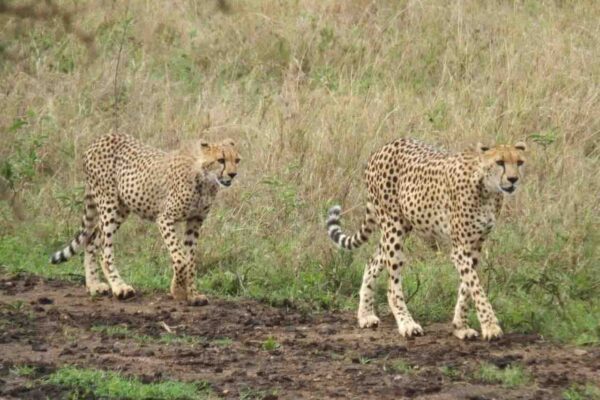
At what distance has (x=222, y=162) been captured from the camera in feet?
26.8

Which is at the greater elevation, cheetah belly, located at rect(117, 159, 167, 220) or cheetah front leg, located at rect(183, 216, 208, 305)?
cheetah belly, located at rect(117, 159, 167, 220)

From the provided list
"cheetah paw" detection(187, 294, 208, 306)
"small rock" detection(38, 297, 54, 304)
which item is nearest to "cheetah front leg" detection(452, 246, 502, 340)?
"cheetah paw" detection(187, 294, 208, 306)

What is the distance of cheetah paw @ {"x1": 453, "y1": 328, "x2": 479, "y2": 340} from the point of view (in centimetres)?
739

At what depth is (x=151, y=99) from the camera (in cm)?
1206

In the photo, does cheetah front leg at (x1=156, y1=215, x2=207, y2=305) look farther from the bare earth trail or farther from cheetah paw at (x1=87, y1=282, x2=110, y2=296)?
cheetah paw at (x1=87, y1=282, x2=110, y2=296)

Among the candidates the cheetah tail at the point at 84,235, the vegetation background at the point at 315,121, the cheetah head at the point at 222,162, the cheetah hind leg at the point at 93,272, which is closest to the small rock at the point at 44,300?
the cheetah hind leg at the point at 93,272

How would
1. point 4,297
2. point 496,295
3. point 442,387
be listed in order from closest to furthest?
point 442,387
point 496,295
point 4,297

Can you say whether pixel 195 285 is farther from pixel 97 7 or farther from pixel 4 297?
pixel 97 7

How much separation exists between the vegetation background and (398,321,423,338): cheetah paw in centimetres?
44

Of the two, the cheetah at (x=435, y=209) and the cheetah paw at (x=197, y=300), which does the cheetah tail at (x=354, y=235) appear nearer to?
the cheetah at (x=435, y=209)

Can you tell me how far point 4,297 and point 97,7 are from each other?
17.5 feet

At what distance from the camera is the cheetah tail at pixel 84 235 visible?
8.91 m

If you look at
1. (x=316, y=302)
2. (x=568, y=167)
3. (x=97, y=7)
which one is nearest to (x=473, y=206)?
(x=316, y=302)

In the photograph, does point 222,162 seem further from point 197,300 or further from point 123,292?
point 123,292
